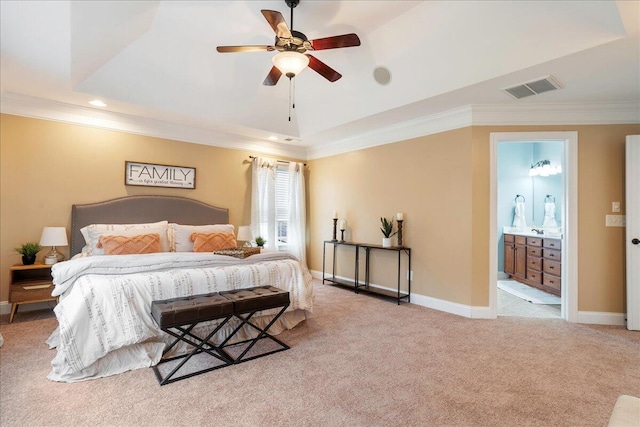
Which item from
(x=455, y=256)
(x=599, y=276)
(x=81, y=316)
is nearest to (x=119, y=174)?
(x=81, y=316)

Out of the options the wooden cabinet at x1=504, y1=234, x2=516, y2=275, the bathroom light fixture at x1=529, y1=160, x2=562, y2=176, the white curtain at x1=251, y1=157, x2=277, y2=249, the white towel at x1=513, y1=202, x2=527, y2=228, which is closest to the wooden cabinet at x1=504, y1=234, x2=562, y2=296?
the wooden cabinet at x1=504, y1=234, x2=516, y2=275

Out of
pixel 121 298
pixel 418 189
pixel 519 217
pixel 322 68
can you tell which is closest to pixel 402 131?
pixel 418 189

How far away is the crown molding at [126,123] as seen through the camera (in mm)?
3713

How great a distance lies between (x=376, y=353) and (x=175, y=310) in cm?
169

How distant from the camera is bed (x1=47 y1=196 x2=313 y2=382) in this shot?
2.28 metres

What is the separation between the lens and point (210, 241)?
4.14 metres

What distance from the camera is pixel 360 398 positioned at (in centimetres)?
208

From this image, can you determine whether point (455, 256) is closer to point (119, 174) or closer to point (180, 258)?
point (180, 258)

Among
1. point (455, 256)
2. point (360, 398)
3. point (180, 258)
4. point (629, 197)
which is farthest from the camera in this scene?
point (455, 256)

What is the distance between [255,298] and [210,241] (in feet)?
5.90

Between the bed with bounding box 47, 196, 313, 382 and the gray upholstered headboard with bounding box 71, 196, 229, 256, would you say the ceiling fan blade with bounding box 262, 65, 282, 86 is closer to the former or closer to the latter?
the bed with bounding box 47, 196, 313, 382

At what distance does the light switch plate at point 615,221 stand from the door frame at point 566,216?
1.10 feet

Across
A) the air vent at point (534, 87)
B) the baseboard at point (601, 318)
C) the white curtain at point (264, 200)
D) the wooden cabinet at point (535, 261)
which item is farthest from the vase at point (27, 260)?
the wooden cabinet at point (535, 261)

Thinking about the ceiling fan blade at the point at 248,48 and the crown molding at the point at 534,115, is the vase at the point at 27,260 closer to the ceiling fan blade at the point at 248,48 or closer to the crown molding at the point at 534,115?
the ceiling fan blade at the point at 248,48
